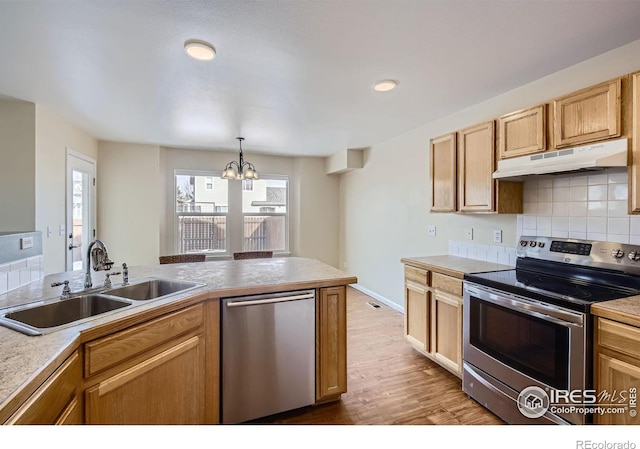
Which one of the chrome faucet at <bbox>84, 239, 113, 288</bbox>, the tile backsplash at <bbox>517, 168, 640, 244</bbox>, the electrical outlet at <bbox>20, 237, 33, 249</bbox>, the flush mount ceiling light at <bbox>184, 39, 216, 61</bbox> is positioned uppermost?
the flush mount ceiling light at <bbox>184, 39, 216, 61</bbox>

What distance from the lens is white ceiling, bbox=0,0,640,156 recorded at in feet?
5.18

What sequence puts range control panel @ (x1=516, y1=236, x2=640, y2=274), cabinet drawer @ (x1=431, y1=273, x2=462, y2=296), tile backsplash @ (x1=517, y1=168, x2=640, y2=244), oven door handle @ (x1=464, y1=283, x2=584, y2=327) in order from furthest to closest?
cabinet drawer @ (x1=431, y1=273, x2=462, y2=296), tile backsplash @ (x1=517, y1=168, x2=640, y2=244), range control panel @ (x1=516, y1=236, x2=640, y2=274), oven door handle @ (x1=464, y1=283, x2=584, y2=327)

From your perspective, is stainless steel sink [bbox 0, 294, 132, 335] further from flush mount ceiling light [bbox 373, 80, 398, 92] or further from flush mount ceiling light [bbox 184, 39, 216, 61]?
flush mount ceiling light [bbox 373, 80, 398, 92]

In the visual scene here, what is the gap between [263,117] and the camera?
3.35 m

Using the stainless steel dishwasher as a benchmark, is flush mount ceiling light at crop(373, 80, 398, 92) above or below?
above

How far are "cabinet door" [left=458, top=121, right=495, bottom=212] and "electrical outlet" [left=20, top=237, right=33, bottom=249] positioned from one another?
3336 mm

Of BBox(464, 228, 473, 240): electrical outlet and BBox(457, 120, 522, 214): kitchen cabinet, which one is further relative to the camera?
BBox(464, 228, 473, 240): electrical outlet

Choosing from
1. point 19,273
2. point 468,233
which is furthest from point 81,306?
point 468,233

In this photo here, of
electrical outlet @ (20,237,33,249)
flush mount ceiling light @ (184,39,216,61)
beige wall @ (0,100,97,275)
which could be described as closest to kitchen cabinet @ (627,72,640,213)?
flush mount ceiling light @ (184,39,216,61)

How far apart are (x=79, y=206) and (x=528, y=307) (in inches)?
200

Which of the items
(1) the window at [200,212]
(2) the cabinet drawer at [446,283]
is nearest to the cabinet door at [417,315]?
(2) the cabinet drawer at [446,283]

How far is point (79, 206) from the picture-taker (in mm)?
4020

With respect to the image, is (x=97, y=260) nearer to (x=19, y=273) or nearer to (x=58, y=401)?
(x=19, y=273)
